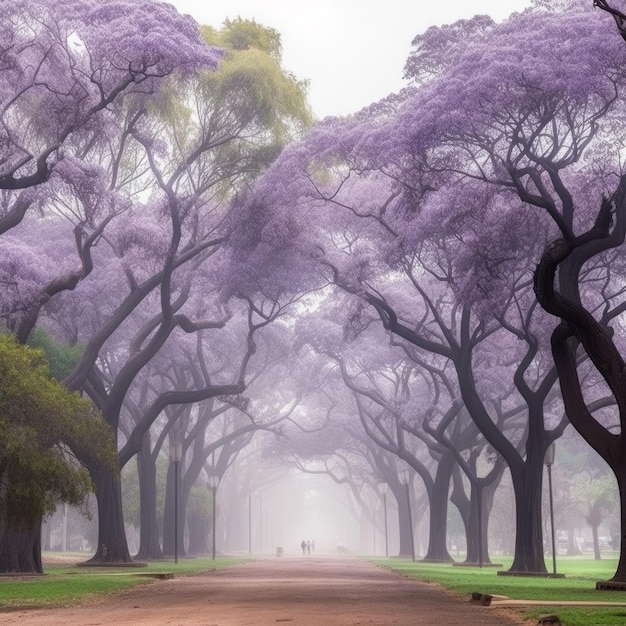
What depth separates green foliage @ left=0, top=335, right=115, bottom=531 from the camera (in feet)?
84.6

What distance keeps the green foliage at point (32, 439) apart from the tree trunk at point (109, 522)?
12971 millimetres

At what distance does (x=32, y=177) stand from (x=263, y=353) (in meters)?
30.8

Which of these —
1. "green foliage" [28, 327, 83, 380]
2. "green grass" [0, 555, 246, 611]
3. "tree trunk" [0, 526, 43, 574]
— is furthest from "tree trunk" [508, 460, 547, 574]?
"green foliage" [28, 327, 83, 380]

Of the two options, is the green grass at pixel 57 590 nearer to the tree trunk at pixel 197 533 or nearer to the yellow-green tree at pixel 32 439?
the yellow-green tree at pixel 32 439

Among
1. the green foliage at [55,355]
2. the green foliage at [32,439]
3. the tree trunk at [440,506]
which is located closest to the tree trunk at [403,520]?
the tree trunk at [440,506]

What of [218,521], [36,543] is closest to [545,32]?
[36,543]

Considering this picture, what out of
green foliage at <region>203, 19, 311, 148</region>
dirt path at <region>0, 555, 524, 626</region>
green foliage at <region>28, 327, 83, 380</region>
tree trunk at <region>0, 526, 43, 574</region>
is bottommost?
dirt path at <region>0, 555, 524, 626</region>

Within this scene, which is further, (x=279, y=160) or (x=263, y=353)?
(x=263, y=353)

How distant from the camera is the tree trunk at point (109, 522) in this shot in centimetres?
4094

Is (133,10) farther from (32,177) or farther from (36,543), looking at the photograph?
(36,543)

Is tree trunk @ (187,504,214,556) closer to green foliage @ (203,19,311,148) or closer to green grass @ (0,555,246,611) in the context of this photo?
green foliage @ (203,19,311,148)

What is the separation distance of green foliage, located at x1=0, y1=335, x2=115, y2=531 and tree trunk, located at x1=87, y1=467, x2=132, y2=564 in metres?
13.0

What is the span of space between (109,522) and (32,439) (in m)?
15.6

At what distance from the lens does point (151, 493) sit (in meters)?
53.9
